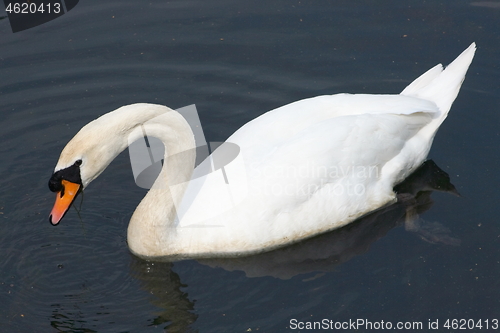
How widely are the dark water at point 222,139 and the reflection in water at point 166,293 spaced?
0.02 meters

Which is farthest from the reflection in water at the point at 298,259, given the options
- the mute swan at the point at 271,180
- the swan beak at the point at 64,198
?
the swan beak at the point at 64,198

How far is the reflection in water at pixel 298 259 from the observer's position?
7207 millimetres

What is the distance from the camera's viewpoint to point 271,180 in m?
7.44

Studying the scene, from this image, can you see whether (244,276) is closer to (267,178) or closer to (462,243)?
(267,178)

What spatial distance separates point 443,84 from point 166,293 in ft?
14.0

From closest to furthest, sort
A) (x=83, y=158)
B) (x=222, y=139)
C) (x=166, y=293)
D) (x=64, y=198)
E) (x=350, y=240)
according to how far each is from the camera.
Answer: (x=83, y=158)
(x=64, y=198)
(x=166, y=293)
(x=350, y=240)
(x=222, y=139)

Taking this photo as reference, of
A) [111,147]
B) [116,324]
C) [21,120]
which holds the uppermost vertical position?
[111,147]

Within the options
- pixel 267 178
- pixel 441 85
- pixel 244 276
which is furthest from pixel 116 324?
pixel 441 85

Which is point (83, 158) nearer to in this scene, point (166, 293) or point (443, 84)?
point (166, 293)

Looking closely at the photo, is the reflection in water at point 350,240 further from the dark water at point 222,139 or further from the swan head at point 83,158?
the swan head at point 83,158

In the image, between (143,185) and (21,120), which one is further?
(21,120)

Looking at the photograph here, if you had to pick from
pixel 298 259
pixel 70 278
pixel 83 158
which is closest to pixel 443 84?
pixel 298 259

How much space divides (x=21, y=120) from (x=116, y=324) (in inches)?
162

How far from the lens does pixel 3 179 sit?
29.0ft
